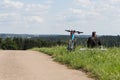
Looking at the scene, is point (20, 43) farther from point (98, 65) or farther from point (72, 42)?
point (98, 65)

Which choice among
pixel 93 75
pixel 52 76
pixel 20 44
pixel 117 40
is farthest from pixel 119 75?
pixel 20 44

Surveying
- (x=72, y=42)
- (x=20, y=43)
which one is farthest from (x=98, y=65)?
(x=20, y=43)


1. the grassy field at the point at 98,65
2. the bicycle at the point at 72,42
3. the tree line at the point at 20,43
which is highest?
the bicycle at the point at 72,42

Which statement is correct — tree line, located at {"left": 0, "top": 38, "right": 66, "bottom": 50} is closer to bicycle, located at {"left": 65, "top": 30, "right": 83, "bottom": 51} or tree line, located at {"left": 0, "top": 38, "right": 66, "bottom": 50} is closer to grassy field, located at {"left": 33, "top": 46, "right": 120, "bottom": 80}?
bicycle, located at {"left": 65, "top": 30, "right": 83, "bottom": 51}

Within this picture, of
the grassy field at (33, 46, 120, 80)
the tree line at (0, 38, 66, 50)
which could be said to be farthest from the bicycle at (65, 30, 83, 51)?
the tree line at (0, 38, 66, 50)

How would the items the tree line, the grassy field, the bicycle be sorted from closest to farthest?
the grassy field, the bicycle, the tree line

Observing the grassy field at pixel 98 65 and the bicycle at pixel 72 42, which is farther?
the bicycle at pixel 72 42

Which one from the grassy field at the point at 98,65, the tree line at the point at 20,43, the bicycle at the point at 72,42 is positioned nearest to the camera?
the grassy field at the point at 98,65

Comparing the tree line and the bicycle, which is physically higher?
the bicycle

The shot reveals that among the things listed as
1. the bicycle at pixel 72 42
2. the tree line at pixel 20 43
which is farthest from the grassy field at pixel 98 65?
the tree line at pixel 20 43

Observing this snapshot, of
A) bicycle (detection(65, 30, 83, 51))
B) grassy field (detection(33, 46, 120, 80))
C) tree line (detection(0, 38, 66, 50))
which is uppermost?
bicycle (detection(65, 30, 83, 51))

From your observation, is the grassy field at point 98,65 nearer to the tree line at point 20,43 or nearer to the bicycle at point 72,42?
the bicycle at point 72,42

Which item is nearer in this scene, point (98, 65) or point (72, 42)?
point (98, 65)

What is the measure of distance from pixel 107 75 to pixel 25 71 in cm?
393
